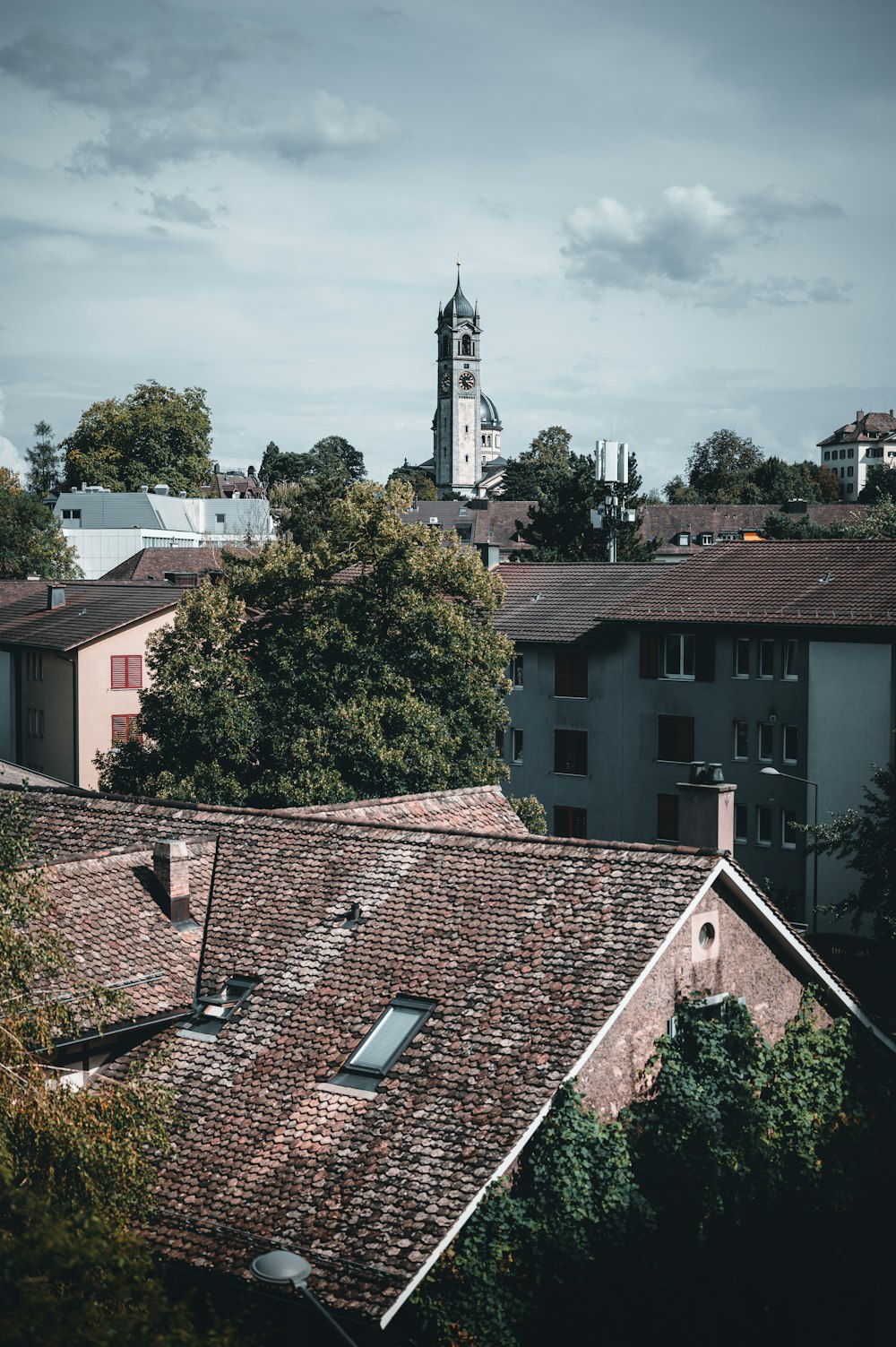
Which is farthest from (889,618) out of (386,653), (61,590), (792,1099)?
(61,590)

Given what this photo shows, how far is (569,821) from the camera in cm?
4925

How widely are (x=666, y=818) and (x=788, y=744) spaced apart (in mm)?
5095

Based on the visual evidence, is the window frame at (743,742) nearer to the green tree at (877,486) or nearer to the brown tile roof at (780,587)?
the brown tile roof at (780,587)

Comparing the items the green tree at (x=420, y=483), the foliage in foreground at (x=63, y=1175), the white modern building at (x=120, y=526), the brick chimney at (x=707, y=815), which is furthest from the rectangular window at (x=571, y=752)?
the green tree at (x=420, y=483)

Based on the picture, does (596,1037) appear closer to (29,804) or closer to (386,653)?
(29,804)

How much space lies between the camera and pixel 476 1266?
571 inches

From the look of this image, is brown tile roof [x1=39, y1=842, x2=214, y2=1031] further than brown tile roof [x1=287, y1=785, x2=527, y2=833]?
No

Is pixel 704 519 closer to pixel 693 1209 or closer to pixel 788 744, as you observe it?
pixel 788 744

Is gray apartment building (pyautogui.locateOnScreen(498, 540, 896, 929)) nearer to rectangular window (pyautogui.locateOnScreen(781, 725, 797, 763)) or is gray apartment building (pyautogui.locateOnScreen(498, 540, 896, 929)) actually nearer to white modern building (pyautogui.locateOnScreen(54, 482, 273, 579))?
rectangular window (pyautogui.locateOnScreen(781, 725, 797, 763))

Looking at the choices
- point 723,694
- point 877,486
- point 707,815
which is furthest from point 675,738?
point 877,486

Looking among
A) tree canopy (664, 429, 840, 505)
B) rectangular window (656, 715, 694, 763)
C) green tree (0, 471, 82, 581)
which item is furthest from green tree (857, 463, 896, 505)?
rectangular window (656, 715, 694, 763)

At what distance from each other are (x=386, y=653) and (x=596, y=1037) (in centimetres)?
2255

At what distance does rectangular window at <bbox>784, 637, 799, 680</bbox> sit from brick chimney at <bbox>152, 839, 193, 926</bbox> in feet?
89.5

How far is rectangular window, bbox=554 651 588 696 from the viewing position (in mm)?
49062
